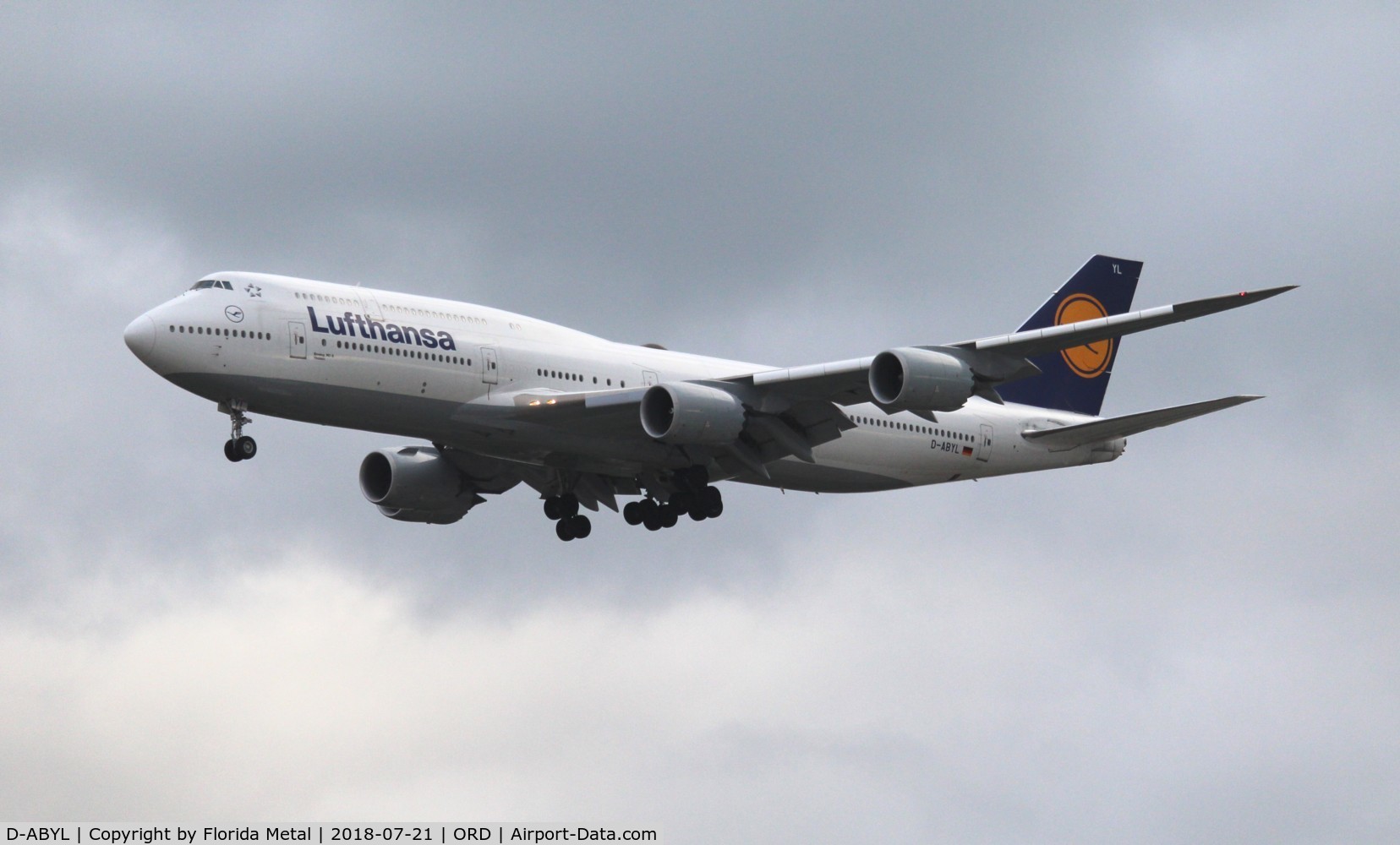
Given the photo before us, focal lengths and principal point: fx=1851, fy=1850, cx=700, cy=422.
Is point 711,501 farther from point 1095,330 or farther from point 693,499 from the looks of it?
point 1095,330

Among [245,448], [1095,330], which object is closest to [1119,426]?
[1095,330]

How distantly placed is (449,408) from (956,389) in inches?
468

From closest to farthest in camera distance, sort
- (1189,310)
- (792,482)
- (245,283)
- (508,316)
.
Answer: (1189,310) < (245,283) < (508,316) < (792,482)

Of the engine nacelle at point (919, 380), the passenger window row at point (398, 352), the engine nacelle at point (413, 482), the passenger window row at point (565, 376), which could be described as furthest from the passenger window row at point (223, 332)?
the engine nacelle at point (919, 380)

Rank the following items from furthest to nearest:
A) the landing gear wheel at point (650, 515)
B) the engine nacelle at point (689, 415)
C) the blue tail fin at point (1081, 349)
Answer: the blue tail fin at point (1081, 349) → the landing gear wheel at point (650, 515) → the engine nacelle at point (689, 415)

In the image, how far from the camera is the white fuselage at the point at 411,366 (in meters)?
41.8

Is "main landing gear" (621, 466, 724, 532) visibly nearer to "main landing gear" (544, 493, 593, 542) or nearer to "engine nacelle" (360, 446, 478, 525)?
"main landing gear" (544, 493, 593, 542)

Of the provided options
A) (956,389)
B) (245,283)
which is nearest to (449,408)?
(245,283)

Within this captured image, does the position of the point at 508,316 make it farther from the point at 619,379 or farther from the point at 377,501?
the point at 377,501

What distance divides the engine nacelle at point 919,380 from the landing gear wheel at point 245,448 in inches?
563

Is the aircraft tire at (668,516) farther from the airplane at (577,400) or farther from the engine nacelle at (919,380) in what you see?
the engine nacelle at (919,380)

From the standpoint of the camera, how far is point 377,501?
2034 inches

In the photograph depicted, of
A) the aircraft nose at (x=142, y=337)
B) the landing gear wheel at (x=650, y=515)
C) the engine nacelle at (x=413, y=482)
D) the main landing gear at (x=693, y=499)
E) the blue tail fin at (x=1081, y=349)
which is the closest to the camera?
the aircraft nose at (x=142, y=337)

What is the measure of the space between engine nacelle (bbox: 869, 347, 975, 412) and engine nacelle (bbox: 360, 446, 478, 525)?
14355 mm
